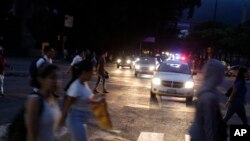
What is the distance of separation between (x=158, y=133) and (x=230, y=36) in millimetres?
94843

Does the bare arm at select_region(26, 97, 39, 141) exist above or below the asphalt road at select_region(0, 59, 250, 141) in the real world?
above

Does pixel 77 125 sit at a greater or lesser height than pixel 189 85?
greater

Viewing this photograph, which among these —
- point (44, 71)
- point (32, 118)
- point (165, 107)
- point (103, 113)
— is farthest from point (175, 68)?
point (32, 118)

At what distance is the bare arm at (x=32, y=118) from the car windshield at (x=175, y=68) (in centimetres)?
1870

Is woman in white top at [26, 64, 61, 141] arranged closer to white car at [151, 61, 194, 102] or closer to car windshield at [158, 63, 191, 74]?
white car at [151, 61, 194, 102]

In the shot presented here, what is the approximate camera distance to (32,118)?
5699 millimetres

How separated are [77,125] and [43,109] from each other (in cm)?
144

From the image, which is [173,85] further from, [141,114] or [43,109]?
[43,109]

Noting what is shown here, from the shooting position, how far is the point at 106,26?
71.5 metres

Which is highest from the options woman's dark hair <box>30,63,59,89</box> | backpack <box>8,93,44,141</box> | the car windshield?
woman's dark hair <box>30,63,59,89</box>

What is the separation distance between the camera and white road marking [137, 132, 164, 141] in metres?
12.7

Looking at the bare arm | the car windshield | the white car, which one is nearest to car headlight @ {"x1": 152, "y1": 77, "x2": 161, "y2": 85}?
the white car

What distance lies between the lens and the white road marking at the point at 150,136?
12.7m

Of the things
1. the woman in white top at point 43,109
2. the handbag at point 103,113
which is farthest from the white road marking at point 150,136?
the woman in white top at point 43,109
